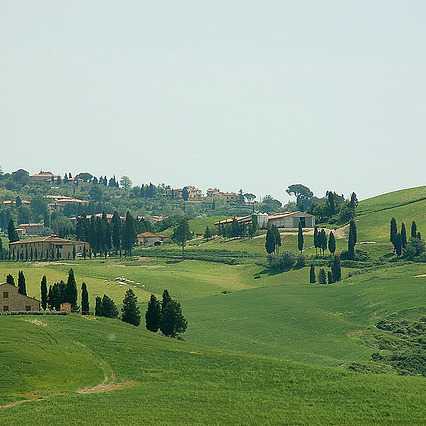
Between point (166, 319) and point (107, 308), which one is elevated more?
point (107, 308)

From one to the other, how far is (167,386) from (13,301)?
38.1 meters

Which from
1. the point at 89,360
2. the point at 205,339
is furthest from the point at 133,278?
the point at 89,360

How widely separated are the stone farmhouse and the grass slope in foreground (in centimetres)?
1334

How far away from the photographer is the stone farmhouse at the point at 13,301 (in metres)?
104

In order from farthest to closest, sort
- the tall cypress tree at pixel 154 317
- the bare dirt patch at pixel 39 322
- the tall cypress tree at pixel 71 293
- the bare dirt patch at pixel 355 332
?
1. the bare dirt patch at pixel 355 332
2. the tall cypress tree at pixel 71 293
3. the tall cypress tree at pixel 154 317
4. the bare dirt patch at pixel 39 322

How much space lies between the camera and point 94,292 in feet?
512

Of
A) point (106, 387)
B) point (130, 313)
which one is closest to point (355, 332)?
point (130, 313)

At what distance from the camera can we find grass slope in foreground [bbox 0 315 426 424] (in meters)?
65.4

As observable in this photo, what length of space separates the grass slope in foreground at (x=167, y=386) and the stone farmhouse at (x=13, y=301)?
13344mm

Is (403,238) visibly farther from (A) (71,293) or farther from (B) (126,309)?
(A) (71,293)

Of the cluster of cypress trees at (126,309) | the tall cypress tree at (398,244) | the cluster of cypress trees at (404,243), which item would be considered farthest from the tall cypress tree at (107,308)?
the tall cypress tree at (398,244)

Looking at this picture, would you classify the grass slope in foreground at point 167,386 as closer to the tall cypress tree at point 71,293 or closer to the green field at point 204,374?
the green field at point 204,374

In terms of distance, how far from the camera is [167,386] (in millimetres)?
73750

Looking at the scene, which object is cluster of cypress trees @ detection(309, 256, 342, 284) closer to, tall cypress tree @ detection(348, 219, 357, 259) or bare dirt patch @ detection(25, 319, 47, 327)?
tall cypress tree @ detection(348, 219, 357, 259)
